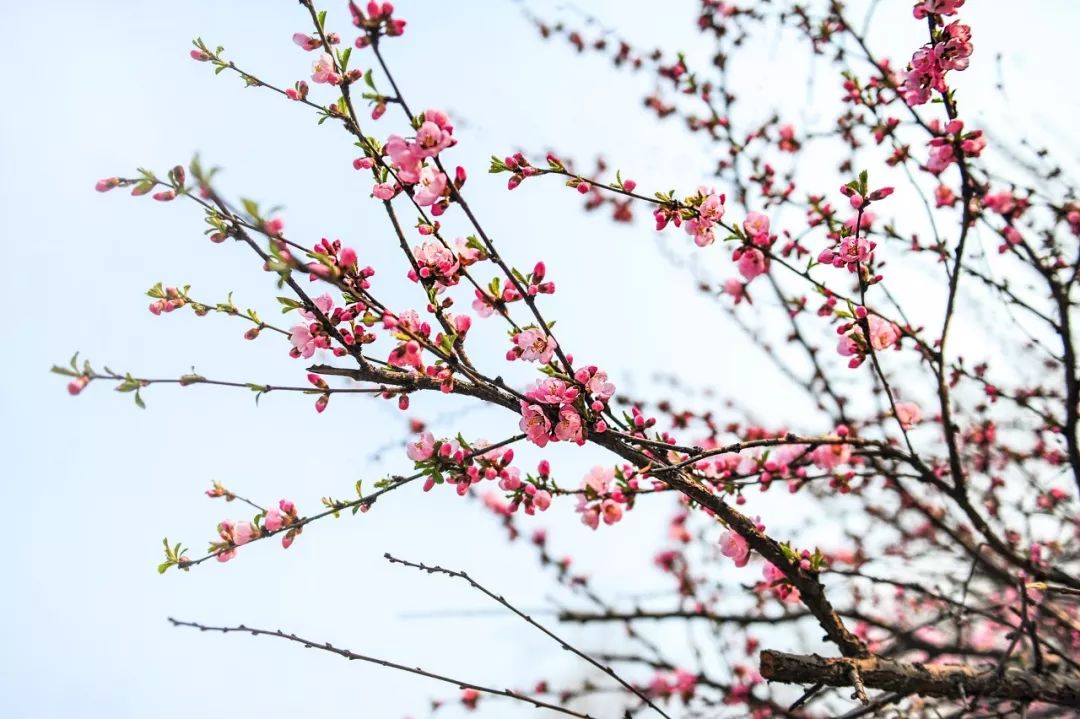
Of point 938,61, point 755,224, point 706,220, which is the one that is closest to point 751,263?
point 755,224

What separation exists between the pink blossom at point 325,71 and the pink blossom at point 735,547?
2052 millimetres

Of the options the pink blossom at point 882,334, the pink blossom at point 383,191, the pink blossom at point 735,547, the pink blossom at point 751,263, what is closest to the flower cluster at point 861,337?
the pink blossom at point 882,334

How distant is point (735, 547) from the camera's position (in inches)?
96.7

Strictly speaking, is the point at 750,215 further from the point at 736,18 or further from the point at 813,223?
the point at 736,18

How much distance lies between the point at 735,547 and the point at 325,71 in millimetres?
2149

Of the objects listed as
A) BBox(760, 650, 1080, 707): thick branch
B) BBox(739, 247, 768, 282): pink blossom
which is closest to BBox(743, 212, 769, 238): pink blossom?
BBox(739, 247, 768, 282): pink blossom

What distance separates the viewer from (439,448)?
2111mm

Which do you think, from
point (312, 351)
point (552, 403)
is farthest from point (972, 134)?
point (312, 351)

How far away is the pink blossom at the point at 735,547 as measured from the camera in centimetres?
244

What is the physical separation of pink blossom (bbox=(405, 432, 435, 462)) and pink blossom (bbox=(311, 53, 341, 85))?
45.2 inches

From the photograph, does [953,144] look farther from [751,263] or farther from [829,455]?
[829,455]

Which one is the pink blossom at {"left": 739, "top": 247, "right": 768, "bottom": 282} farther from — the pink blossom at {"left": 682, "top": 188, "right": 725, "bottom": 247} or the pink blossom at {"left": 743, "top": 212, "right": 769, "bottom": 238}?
the pink blossom at {"left": 682, "top": 188, "right": 725, "bottom": 247}

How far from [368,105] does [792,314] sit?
92.1 inches

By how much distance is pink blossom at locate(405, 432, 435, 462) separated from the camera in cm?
211
